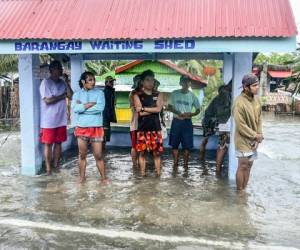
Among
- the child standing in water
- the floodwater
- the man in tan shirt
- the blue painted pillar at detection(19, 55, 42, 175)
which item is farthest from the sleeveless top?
the blue painted pillar at detection(19, 55, 42, 175)

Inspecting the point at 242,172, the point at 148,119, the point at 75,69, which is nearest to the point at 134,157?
the point at 148,119

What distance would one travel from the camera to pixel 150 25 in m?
7.10

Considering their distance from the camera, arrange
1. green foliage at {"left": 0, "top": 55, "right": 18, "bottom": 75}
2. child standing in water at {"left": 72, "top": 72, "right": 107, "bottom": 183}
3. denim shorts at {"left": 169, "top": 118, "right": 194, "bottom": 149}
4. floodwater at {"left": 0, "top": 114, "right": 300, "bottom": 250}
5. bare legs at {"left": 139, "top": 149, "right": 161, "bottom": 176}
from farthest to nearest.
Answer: green foliage at {"left": 0, "top": 55, "right": 18, "bottom": 75}, denim shorts at {"left": 169, "top": 118, "right": 194, "bottom": 149}, bare legs at {"left": 139, "top": 149, "right": 161, "bottom": 176}, child standing in water at {"left": 72, "top": 72, "right": 107, "bottom": 183}, floodwater at {"left": 0, "top": 114, "right": 300, "bottom": 250}

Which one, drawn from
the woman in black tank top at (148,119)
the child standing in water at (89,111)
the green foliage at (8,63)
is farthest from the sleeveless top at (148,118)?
the green foliage at (8,63)

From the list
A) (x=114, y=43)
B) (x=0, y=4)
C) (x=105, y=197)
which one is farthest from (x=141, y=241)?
(x=0, y=4)

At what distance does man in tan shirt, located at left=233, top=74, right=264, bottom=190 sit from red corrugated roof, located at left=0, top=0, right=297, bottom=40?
750mm

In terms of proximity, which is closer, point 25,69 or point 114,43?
point 114,43

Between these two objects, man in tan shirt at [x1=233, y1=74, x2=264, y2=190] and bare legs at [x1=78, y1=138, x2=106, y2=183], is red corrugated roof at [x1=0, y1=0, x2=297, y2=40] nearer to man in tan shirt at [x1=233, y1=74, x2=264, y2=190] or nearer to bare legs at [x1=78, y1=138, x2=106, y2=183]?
man in tan shirt at [x1=233, y1=74, x2=264, y2=190]

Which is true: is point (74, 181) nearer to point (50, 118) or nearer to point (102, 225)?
point (50, 118)

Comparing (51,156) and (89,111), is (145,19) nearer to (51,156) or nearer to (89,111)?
(89,111)

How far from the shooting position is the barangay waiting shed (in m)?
6.70

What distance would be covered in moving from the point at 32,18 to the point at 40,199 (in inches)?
118

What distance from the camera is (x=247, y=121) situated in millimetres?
6750

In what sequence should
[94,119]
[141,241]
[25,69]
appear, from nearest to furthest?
[141,241] → [94,119] → [25,69]
